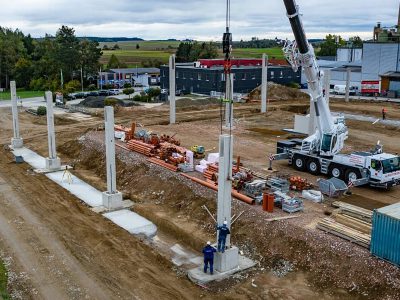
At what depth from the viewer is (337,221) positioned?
696 inches

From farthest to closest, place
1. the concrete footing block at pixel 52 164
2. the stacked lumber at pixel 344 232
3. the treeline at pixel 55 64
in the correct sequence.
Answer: the treeline at pixel 55 64 < the concrete footing block at pixel 52 164 < the stacked lumber at pixel 344 232

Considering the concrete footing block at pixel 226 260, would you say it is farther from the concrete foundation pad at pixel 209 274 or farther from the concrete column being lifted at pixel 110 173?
the concrete column being lifted at pixel 110 173

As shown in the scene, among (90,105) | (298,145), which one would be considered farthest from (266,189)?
(90,105)

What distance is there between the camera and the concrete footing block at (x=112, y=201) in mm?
22172

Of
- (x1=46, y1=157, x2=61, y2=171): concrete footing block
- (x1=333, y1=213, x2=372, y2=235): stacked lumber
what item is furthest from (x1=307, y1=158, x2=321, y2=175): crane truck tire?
(x1=46, y1=157, x2=61, y2=171): concrete footing block

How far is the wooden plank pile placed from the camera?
16.3m

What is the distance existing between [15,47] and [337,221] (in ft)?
307

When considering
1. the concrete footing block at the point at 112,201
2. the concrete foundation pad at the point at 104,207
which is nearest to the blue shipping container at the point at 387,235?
the concrete foundation pad at the point at 104,207

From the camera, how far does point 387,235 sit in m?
14.7

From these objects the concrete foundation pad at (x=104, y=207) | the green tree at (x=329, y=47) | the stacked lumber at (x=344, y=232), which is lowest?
the concrete foundation pad at (x=104, y=207)

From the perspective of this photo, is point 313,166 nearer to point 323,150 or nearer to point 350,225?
point 323,150

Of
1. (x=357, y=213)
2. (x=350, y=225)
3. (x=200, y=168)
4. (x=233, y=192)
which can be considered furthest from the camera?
(x=200, y=168)

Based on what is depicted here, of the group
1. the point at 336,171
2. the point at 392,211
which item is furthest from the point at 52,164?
the point at 392,211

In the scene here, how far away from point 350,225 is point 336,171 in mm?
7531
